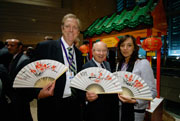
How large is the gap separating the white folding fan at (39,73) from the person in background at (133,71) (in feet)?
2.83

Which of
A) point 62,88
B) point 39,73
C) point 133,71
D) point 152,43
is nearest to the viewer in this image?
point 39,73

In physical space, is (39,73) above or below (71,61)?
below

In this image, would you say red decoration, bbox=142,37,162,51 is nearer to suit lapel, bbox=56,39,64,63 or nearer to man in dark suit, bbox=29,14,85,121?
man in dark suit, bbox=29,14,85,121

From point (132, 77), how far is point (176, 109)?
403cm

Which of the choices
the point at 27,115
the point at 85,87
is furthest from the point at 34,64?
the point at 27,115

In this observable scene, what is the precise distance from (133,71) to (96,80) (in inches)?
21.5

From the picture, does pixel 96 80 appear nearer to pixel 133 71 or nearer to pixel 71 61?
pixel 71 61

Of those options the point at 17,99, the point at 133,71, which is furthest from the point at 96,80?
the point at 17,99

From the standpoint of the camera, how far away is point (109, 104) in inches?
58.2

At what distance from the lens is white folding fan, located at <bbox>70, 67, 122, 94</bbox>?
109 cm

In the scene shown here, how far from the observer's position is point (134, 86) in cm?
110

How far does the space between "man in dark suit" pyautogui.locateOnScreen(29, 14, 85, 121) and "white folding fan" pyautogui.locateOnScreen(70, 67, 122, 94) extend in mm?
245

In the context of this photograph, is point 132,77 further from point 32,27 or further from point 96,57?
point 32,27

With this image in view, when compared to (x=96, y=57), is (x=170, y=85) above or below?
below
